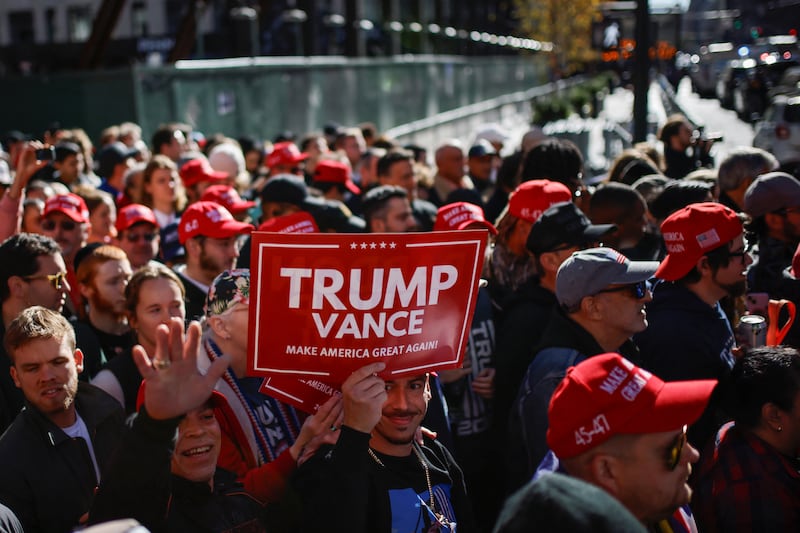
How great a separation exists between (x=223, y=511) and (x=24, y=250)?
240cm

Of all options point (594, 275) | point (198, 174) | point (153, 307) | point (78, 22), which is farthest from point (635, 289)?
point (78, 22)

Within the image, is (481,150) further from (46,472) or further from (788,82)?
(46,472)

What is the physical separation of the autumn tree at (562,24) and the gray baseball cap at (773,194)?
4681cm

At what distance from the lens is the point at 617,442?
8.79 feet

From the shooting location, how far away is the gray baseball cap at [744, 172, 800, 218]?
5.70 m

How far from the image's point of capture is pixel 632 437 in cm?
268

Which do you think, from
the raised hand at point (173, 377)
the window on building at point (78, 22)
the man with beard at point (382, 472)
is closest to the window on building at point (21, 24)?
the window on building at point (78, 22)

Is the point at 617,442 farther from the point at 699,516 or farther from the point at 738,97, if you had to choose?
the point at 738,97

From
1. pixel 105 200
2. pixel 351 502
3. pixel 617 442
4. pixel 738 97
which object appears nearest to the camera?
pixel 617 442

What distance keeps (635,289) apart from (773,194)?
2200mm

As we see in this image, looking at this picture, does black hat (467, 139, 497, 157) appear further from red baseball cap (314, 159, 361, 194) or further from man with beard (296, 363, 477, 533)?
man with beard (296, 363, 477, 533)

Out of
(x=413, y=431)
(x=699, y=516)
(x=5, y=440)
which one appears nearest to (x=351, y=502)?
(x=413, y=431)

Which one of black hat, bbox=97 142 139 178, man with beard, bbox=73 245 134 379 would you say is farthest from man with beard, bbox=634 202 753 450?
black hat, bbox=97 142 139 178

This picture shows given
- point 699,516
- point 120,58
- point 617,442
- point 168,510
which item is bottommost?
point 699,516
